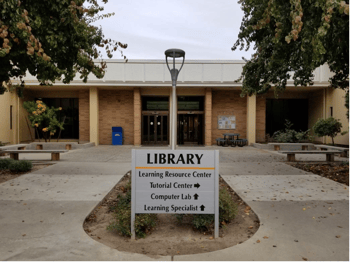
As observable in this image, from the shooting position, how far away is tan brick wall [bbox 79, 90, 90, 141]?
2280cm

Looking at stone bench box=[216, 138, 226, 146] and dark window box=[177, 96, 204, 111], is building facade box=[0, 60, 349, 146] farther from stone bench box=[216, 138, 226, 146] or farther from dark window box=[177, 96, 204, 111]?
stone bench box=[216, 138, 226, 146]

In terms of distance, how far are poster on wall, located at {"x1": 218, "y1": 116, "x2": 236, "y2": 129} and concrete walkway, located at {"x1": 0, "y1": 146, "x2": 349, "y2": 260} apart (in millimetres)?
14123

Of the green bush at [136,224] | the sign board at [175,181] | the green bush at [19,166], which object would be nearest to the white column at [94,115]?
the green bush at [19,166]

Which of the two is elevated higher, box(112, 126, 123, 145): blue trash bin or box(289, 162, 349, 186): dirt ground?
box(112, 126, 123, 145): blue trash bin

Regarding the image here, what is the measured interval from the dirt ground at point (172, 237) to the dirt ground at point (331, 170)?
469 cm

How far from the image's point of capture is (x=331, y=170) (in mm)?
9789

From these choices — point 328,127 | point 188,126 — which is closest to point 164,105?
point 188,126

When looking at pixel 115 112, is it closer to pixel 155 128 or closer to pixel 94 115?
pixel 94 115

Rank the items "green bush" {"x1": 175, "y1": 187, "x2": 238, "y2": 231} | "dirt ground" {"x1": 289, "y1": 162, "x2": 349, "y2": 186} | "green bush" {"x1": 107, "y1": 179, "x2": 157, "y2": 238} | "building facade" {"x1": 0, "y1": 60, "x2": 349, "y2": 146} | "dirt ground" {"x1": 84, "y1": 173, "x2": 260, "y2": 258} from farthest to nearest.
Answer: "building facade" {"x1": 0, "y1": 60, "x2": 349, "y2": 146} < "dirt ground" {"x1": 289, "y1": 162, "x2": 349, "y2": 186} < "green bush" {"x1": 175, "y1": 187, "x2": 238, "y2": 231} < "green bush" {"x1": 107, "y1": 179, "x2": 157, "y2": 238} < "dirt ground" {"x1": 84, "y1": 173, "x2": 260, "y2": 258}

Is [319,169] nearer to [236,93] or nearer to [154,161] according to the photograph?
[154,161]

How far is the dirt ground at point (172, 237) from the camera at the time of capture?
3.65m

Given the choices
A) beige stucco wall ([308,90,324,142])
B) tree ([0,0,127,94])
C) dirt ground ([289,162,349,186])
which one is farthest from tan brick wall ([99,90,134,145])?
tree ([0,0,127,94])

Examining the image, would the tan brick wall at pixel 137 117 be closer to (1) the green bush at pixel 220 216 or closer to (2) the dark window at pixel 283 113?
(2) the dark window at pixel 283 113

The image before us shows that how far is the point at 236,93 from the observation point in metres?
22.8
